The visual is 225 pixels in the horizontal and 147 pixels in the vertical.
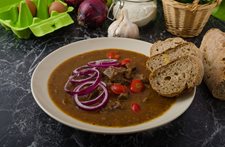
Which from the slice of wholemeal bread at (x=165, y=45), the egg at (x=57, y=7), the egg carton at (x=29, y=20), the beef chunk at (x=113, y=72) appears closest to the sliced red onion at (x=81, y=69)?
the beef chunk at (x=113, y=72)

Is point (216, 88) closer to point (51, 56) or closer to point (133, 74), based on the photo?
point (133, 74)

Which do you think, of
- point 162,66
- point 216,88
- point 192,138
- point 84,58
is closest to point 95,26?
point 84,58

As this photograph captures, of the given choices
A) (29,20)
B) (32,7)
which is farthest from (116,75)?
(32,7)

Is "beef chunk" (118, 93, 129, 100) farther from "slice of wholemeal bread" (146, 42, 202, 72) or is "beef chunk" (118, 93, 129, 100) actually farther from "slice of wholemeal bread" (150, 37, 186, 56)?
"slice of wholemeal bread" (150, 37, 186, 56)

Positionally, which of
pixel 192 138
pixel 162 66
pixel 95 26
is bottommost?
pixel 95 26

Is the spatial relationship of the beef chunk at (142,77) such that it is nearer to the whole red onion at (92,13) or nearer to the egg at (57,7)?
the whole red onion at (92,13)
